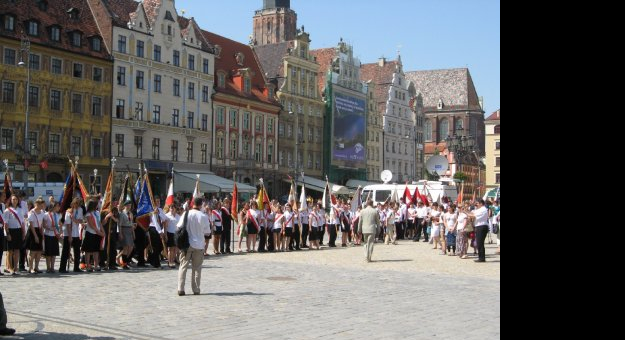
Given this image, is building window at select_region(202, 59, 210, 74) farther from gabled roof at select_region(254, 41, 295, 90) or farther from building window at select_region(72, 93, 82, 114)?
building window at select_region(72, 93, 82, 114)

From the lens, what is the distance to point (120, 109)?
54375mm

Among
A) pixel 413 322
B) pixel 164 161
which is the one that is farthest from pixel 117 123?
pixel 413 322

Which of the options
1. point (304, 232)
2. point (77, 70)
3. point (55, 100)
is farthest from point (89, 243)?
point (77, 70)

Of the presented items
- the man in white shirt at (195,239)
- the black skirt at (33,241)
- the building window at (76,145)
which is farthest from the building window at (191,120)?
the man in white shirt at (195,239)

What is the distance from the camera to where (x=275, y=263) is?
20938 millimetres

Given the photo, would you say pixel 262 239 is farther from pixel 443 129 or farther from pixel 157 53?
pixel 443 129

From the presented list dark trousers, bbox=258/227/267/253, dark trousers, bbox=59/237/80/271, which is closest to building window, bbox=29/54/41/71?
dark trousers, bbox=258/227/267/253

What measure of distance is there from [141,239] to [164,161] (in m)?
39.0

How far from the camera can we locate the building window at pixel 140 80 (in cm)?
5569

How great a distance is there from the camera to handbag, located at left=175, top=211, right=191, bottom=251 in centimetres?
1320

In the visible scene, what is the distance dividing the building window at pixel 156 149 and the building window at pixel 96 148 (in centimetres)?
509

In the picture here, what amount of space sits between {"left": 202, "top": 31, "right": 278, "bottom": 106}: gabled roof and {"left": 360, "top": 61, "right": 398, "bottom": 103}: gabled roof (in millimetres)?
24919

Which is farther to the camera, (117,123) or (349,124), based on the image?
(349,124)
